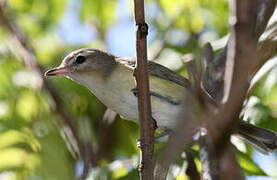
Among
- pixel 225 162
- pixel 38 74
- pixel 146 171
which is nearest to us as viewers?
pixel 225 162

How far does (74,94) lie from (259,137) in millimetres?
2205

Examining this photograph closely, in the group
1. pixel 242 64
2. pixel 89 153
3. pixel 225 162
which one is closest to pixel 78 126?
pixel 89 153

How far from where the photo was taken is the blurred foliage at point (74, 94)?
11.2 ft

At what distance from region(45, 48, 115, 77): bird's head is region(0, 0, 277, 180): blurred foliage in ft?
1.54

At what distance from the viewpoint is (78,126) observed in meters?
4.61

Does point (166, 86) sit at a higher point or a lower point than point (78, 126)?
higher

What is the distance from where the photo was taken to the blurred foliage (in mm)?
3406

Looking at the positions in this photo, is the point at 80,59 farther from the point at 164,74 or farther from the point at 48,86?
the point at 164,74

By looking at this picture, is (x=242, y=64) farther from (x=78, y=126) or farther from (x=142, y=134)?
(x=78, y=126)

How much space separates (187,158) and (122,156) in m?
1.45

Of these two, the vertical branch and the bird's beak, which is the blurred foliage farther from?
the vertical branch

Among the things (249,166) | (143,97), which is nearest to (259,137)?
(249,166)

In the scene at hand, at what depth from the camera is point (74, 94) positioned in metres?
4.86

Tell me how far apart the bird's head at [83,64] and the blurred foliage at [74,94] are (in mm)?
471
